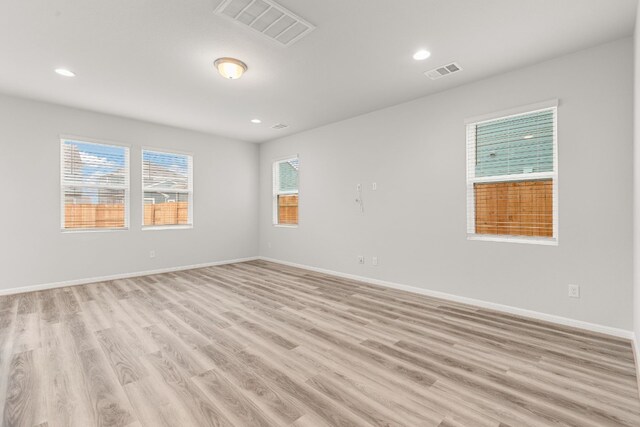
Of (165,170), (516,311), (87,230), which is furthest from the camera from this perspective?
(165,170)

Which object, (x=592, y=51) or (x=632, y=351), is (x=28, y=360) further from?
(x=592, y=51)

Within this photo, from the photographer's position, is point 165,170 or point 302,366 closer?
point 302,366

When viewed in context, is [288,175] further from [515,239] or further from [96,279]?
[515,239]

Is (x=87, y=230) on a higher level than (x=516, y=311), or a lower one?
higher

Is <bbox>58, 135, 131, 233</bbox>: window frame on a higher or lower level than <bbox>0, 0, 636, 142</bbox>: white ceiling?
lower

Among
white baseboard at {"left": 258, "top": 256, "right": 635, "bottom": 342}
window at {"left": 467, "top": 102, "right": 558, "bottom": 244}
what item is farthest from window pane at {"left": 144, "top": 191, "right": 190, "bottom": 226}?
window at {"left": 467, "top": 102, "right": 558, "bottom": 244}

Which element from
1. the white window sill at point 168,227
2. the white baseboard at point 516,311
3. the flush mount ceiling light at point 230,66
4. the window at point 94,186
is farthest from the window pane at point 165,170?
the white baseboard at point 516,311

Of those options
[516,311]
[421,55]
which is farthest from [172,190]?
[516,311]

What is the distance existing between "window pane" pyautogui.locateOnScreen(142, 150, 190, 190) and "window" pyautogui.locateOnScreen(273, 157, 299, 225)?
1804 mm

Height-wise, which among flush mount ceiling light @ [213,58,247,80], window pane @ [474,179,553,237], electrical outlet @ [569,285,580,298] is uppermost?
flush mount ceiling light @ [213,58,247,80]

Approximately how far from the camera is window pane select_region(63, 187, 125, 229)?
4598 mm

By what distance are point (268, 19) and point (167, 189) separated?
13.6ft

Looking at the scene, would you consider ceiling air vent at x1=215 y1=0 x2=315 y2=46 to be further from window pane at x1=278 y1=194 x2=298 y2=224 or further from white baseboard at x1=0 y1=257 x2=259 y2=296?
white baseboard at x1=0 y1=257 x2=259 y2=296

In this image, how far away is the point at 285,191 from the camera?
6363 millimetres
